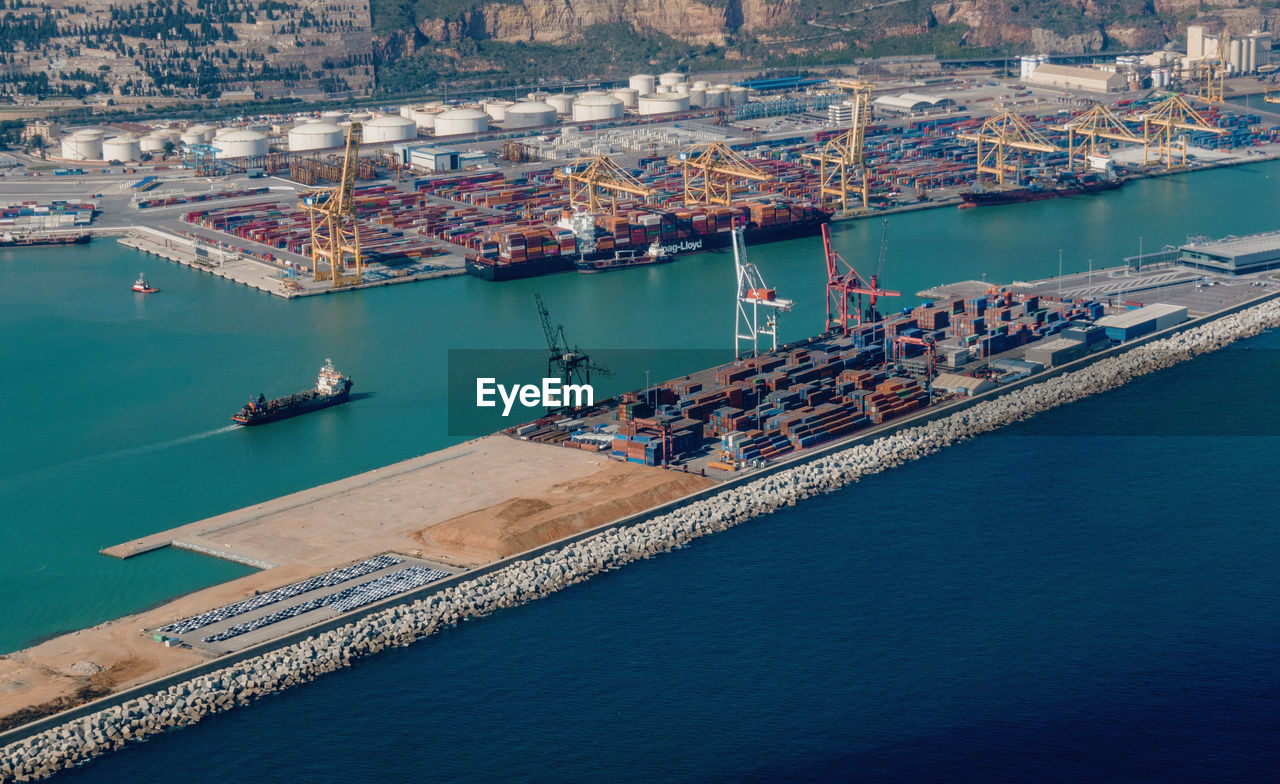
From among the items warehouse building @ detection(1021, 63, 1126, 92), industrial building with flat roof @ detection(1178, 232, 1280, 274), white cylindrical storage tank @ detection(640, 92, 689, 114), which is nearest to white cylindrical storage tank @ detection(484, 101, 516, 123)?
white cylindrical storage tank @ detection(640, 92, 689, 114)

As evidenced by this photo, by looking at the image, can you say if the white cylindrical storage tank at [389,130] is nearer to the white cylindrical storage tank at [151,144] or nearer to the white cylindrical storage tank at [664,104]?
the white cylindrical storage tank at [151,144]

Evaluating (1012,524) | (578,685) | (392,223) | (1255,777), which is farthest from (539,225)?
(1255,777)

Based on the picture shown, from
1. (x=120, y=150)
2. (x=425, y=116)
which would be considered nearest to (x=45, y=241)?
(x=120, y=150)

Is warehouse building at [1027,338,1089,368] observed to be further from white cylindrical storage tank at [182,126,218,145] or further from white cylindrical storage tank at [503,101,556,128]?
white cylindrical storage tank at [182,126,218,145]

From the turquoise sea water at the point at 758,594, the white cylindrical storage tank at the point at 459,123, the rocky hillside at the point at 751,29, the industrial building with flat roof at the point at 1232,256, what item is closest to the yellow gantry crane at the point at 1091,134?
the industrial building with flat roof at the point at 1232,256

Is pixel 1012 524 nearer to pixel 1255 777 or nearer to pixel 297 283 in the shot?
pixel 1255 777

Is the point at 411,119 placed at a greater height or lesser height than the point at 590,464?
greater

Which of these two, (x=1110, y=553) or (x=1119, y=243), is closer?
(x=1110, y=553)
